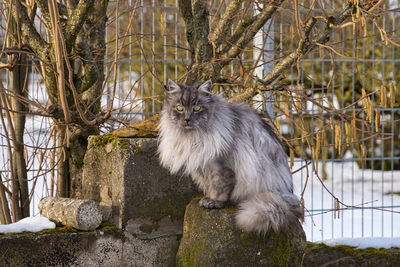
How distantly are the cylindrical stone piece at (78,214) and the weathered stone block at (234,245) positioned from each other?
0.63 meters

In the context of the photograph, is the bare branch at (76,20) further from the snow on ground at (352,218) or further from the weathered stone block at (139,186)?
the snow on ground at (352,218)

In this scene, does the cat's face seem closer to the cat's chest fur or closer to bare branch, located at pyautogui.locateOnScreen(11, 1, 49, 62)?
the cat's chest fur

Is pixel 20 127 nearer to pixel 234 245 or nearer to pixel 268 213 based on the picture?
pixel 234 245

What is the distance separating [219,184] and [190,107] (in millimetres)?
485

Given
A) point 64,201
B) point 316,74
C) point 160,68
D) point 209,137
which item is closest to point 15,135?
point 64,201

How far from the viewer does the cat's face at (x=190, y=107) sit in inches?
118

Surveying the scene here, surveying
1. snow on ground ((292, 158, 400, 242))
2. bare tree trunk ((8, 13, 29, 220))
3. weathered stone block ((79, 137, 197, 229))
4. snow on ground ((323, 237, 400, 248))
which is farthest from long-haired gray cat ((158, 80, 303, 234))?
snow on ground ((292, 158, 400, 242))

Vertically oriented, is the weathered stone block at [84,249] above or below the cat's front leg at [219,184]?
below

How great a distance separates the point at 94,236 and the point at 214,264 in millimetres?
758

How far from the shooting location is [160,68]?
18.7 feet

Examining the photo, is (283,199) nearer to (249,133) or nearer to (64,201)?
(249,133)

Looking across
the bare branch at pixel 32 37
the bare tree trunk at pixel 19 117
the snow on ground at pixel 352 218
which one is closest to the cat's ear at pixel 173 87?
the bare branch at pixel 32 37

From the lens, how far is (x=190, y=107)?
2998 millimetres

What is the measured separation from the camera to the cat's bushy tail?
2830 mm
